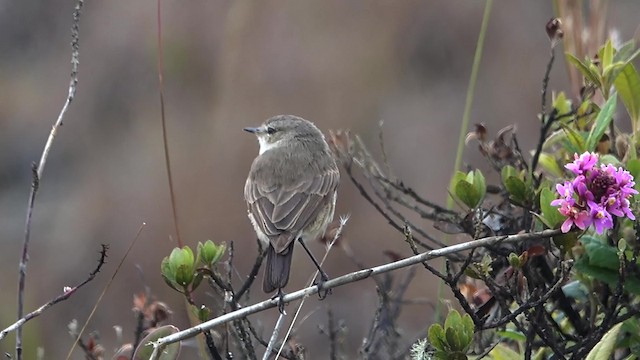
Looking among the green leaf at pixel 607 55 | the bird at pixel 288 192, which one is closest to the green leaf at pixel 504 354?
the bird at pixel 288 192

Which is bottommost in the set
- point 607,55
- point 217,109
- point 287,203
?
point 287,203

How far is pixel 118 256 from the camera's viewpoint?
9.23 meters

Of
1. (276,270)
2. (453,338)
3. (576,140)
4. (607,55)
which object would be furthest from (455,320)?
(607,55)

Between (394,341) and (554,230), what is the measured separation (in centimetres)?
126

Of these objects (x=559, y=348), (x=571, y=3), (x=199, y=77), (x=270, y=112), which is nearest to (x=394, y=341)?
(x=559, y=348)

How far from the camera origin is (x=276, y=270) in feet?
12.8

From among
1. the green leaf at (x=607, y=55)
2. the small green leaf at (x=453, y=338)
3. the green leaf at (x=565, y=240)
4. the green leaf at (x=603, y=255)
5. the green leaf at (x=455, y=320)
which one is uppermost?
the green leaf at (x=607, y=55)

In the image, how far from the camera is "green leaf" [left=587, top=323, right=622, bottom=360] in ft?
9.43

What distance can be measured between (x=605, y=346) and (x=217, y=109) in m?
6.92

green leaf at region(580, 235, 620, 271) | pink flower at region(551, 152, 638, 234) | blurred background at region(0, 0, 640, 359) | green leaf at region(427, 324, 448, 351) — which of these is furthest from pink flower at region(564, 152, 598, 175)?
blurred background at region(0, 0, 640, 359)

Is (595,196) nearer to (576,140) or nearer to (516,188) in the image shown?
(516,188)

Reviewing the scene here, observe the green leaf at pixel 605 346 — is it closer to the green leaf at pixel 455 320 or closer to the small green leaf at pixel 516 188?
the green leaf at pixel 455 320

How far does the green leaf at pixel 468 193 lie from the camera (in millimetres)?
3320

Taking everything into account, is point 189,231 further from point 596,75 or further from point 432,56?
point 596,75
